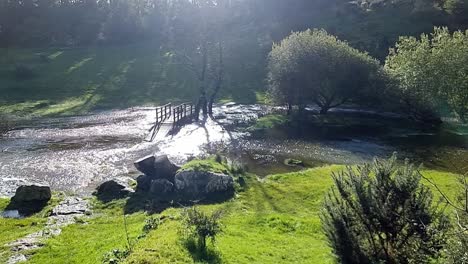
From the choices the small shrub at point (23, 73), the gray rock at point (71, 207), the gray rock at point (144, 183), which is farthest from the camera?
the small shrub at point (23, 73)

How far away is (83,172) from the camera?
39625mm

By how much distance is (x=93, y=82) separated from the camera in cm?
9531

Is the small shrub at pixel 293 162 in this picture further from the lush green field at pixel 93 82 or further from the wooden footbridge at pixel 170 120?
the lush green field at pixel 93 82

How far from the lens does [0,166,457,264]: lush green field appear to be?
18.5 m

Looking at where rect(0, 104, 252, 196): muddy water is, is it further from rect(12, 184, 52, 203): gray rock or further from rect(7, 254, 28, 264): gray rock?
rect(7, 254, 28, 264): gray rock

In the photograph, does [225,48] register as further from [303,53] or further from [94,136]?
[94,136]

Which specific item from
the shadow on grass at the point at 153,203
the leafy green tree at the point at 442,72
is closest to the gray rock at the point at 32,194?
the shadow on grass at the point at 153,203

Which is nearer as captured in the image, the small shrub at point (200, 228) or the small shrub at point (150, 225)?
the small shrub at point (200, 228)

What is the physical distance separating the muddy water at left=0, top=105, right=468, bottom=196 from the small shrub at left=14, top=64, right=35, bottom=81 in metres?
32.3

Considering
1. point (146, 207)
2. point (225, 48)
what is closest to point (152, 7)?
point (225, 48)

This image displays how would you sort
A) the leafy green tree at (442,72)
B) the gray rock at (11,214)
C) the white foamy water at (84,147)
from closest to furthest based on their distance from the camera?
the gray rock at (11,214)
the white foamy water at (84,147)
the leafy green tree at (442,72)

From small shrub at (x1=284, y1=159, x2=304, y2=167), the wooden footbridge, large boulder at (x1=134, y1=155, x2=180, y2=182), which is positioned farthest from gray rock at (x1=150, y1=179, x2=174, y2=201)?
the wooden footbridge

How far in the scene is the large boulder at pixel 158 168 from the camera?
34.5 metres

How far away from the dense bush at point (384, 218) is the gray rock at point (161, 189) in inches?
677
